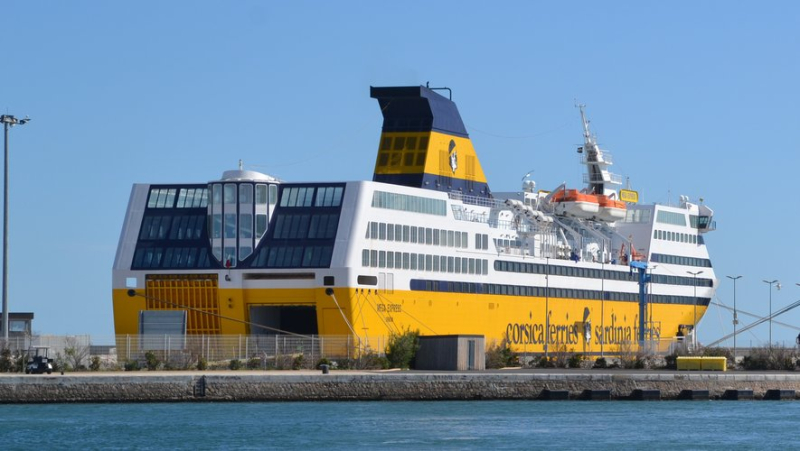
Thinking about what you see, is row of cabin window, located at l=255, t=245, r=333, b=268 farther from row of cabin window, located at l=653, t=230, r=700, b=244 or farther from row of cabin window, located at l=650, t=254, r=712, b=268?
row of cabin window, located at l=653, t=230, r=700, b=244

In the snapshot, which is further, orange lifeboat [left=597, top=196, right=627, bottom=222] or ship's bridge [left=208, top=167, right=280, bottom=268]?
orange lifeboat [left=597, top=196, right=627, bottom=222]

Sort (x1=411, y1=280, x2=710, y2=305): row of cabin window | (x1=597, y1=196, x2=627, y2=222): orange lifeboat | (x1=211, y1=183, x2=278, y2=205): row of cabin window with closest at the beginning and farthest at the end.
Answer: (x1=211, y1=183, x2=278, y2=205): row of cabin window
(x1=411, y1=280, x2=710, y2=305): row of cabin window
(x1=597, y1=196, x2=627, y2=222): orange lifeboat

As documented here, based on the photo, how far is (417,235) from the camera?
274 feet

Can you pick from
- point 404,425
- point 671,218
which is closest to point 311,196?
point 404,425

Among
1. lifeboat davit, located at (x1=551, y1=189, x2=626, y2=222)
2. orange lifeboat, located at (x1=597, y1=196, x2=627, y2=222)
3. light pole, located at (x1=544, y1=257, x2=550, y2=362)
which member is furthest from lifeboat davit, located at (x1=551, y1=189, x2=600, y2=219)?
light pole, located at (x1=544, y1=257, x2=550, y2=362)

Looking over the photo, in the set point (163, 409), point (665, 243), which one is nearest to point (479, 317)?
point (665, 243)

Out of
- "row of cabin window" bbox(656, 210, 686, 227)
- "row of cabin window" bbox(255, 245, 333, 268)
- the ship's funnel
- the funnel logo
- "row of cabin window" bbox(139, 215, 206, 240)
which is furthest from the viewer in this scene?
"row of cabin window" bbox(656, 210, 686, 227)

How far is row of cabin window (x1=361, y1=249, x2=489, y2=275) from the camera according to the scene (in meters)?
79.9

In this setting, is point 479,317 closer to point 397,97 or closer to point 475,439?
point 397,97

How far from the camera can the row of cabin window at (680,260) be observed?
10709 centimetres

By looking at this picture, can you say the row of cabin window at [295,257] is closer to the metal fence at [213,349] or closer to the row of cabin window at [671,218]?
the metal fence at [213,349]

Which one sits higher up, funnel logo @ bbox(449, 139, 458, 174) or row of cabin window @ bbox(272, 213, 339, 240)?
funnel logo @ bbox(449, 139, 458, 174)

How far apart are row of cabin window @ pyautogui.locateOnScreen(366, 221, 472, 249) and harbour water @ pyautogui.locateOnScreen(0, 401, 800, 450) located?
61.2ft

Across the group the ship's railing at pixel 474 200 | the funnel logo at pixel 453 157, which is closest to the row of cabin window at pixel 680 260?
the ship's railing at pixel 474 200
